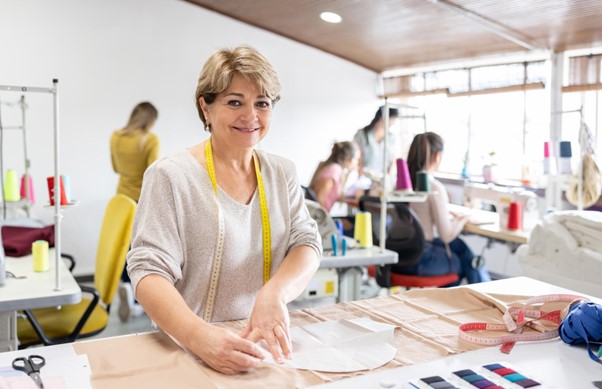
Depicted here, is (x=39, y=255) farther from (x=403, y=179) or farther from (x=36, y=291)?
(x=403, y=179)

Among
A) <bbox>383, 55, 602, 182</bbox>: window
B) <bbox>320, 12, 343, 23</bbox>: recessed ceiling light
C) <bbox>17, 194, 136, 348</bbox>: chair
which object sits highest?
<bbox>320, 12, 343, 23</bbox>: recessed ceiling light

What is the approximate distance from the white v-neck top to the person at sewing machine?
2187 millimetres

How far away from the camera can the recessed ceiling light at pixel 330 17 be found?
17.3 ft

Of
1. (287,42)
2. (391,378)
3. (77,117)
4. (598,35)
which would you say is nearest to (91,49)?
(77,117)

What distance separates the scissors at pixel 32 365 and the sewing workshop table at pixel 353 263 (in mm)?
1898

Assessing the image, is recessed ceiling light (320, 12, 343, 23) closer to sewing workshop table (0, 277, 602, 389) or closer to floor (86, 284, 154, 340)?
floor (86, 284, 154, 340)

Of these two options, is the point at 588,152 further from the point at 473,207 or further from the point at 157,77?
the point at 157,77

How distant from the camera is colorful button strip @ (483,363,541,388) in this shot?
1.11m

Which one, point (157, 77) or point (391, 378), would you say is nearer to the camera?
point (391, 378)

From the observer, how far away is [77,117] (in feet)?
17.5

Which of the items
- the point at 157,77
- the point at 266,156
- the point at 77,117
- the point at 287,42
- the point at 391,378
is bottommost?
the point at 391,378

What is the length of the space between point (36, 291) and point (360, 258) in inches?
59.4

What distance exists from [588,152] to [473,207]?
3.00 ft

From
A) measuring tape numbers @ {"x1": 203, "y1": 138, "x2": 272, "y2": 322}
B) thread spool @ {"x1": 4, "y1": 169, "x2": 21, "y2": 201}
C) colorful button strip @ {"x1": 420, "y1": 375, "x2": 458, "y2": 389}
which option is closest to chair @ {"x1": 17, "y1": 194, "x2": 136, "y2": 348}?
thread spool @ {"x1": 4, "y1": 169, "x2": 21, "y2": 201}
